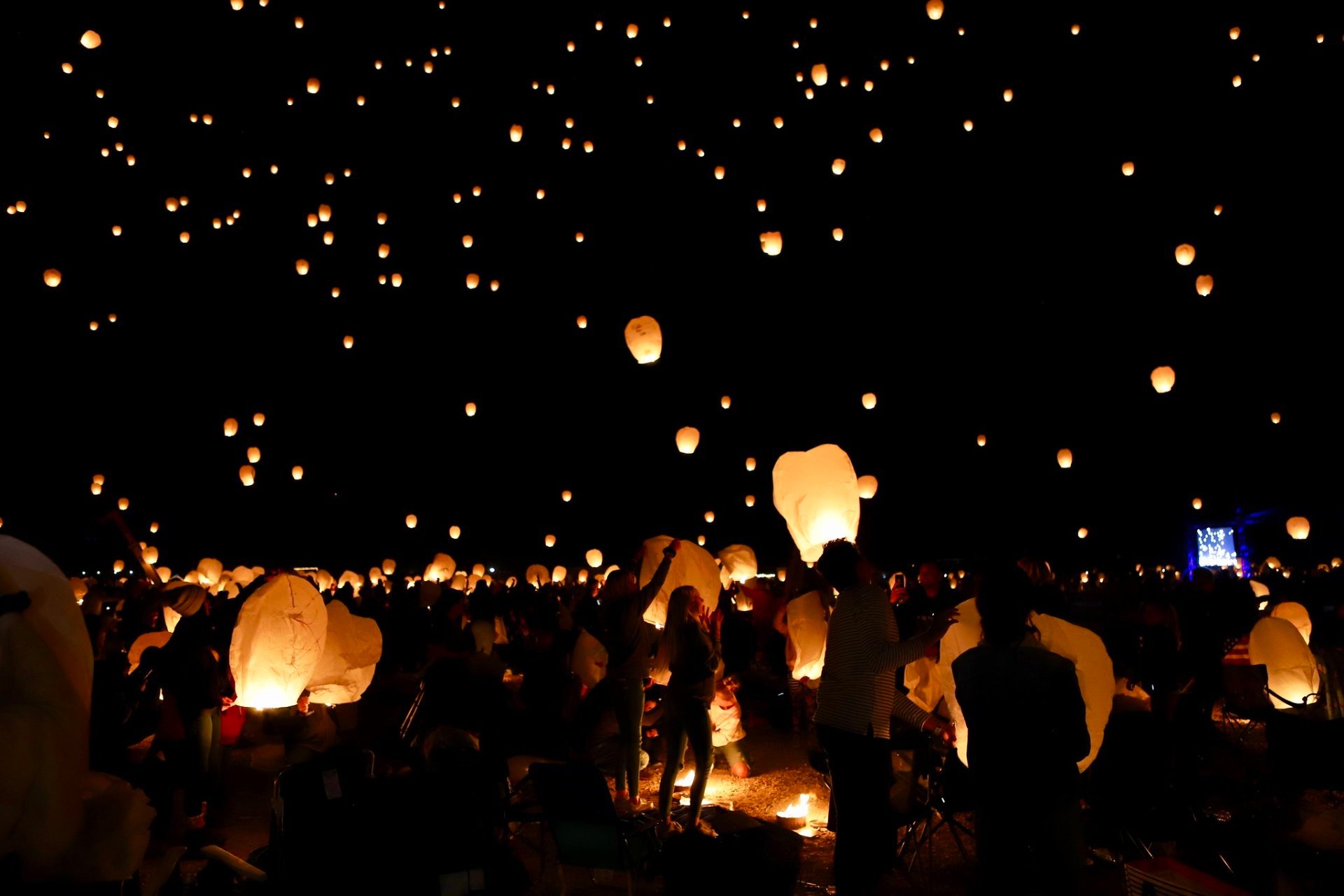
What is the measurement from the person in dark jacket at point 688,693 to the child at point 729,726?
4.15ft

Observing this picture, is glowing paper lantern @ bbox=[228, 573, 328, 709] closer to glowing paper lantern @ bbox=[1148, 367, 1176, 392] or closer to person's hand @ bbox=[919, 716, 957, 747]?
person's hand @ bbox=[919, 716, 957, 747]

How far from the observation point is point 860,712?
12.4 feet

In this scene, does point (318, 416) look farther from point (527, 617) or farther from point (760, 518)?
point (527, 617)

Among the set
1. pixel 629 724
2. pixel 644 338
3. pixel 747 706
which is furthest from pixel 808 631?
pixel 747 706

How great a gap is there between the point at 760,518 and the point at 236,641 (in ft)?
122

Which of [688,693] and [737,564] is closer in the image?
[688,693]

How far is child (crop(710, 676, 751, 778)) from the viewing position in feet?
22.1

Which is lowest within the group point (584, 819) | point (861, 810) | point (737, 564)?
point (584, 819)

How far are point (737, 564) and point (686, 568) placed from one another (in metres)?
5.44

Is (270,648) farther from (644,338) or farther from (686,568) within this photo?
(644,338)

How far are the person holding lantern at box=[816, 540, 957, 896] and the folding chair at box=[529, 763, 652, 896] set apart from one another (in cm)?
88

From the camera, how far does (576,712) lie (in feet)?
22.9

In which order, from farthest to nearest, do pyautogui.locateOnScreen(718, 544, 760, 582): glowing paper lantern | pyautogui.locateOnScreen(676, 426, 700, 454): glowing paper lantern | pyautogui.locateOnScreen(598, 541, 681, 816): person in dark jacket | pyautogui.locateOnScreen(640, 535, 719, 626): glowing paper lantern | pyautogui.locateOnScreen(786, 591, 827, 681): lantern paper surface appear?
pyautogui.locateOnScreen(718, 544, 760, 582): glowing paper lantern, pyautogui.locateOnScreen(676, 426, 700, 454): glowing paper lantern, pyautogui.locateOnScreen(640, 535, 719, 626): glowing paper lantern, pyautogui.locateOnScreen(786, 591, 827, 681): lantern paper surface, pyautogui.locateOnScreen(598, 541, 681, 816): person in dark jacket

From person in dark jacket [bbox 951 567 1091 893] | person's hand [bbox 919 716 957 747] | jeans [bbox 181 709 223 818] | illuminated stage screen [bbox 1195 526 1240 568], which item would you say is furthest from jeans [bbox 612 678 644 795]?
illuminated stage screen [bbox 1195 526 1240 568]
